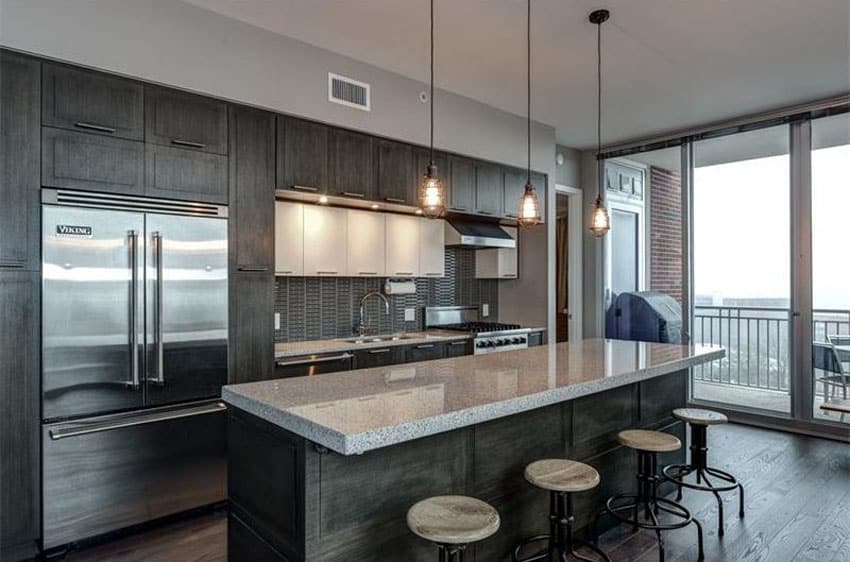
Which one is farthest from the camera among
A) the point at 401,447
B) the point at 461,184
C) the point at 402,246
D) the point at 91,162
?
the point at 461,184

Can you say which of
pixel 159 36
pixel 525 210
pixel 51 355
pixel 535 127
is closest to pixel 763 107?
pixel 535 127

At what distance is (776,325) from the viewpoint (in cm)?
511

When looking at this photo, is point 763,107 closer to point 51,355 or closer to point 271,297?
point 271,297

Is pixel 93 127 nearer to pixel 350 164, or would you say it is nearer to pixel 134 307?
pixel 134 307

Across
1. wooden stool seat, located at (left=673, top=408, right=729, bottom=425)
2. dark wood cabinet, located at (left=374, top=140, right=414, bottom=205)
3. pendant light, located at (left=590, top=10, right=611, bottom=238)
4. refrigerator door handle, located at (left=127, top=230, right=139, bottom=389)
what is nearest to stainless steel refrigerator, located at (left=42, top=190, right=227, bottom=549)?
refrigerator door handle, located at (left=127, top=230, right=139, bottom=389)

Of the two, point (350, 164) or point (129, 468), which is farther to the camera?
point (350, 164)

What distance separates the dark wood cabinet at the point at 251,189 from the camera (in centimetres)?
329

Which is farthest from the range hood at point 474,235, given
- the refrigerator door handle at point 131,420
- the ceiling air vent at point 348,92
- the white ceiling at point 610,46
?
the refrigerator door handle at point 131,420

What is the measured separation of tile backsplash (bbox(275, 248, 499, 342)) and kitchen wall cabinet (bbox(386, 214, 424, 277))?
0.26 metres

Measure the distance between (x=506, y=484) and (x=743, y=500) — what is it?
1876mm

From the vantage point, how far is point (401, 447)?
76.2 inches

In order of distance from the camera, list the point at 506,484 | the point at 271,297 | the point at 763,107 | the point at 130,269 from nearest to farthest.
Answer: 1. the point at 506,484
2. the point at 130,269
3. the point at 271,297
4. the point at 763,107

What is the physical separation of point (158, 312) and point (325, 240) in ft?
4.85

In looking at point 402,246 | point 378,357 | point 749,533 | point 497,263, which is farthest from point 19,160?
point 749,533
